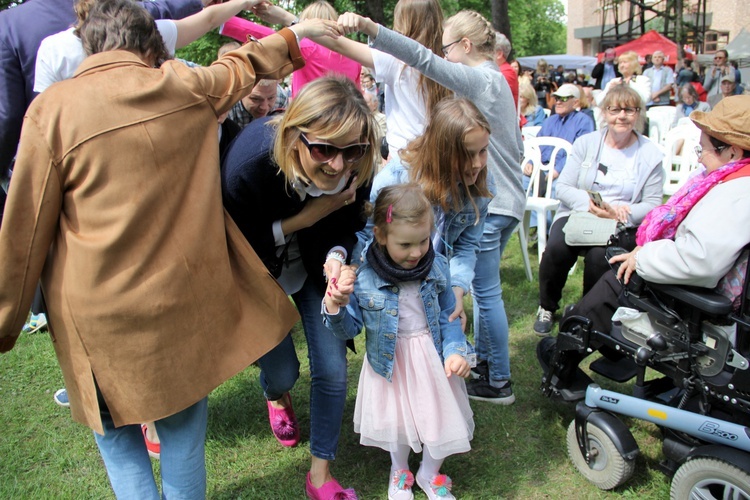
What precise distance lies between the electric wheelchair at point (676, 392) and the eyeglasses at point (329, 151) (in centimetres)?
133

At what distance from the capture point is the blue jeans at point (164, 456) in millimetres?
1976

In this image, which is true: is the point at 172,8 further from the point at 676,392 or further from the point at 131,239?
the point at 676,392

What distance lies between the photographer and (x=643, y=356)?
253 cm

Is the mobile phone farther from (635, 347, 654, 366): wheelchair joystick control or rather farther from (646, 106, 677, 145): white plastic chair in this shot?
(646, 106, 677, 145): white plastic chair

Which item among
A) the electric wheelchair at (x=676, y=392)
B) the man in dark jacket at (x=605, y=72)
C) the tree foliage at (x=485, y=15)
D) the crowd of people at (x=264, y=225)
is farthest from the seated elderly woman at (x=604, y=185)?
the man in dark jacket at (x=605, y=72)

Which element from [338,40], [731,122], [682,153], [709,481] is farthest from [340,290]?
[682,153]

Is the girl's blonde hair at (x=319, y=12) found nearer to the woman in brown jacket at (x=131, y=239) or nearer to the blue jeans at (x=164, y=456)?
the woman in brown jacket at (x=131, y=239)

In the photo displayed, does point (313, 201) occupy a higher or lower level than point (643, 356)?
higher

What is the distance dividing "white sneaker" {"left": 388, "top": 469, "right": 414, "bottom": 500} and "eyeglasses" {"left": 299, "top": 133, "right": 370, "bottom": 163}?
4.57 ft

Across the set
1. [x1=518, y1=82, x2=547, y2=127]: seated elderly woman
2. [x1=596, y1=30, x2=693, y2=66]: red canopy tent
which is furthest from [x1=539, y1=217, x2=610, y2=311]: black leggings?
[x1=596, y1=30, x2=693, y2=66]: red canopy tent

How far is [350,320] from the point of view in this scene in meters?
2.39

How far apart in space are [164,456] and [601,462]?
184 cm

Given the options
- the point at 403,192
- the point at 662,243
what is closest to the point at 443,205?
the point at 403,192

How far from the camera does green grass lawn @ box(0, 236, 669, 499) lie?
285 centimetres
